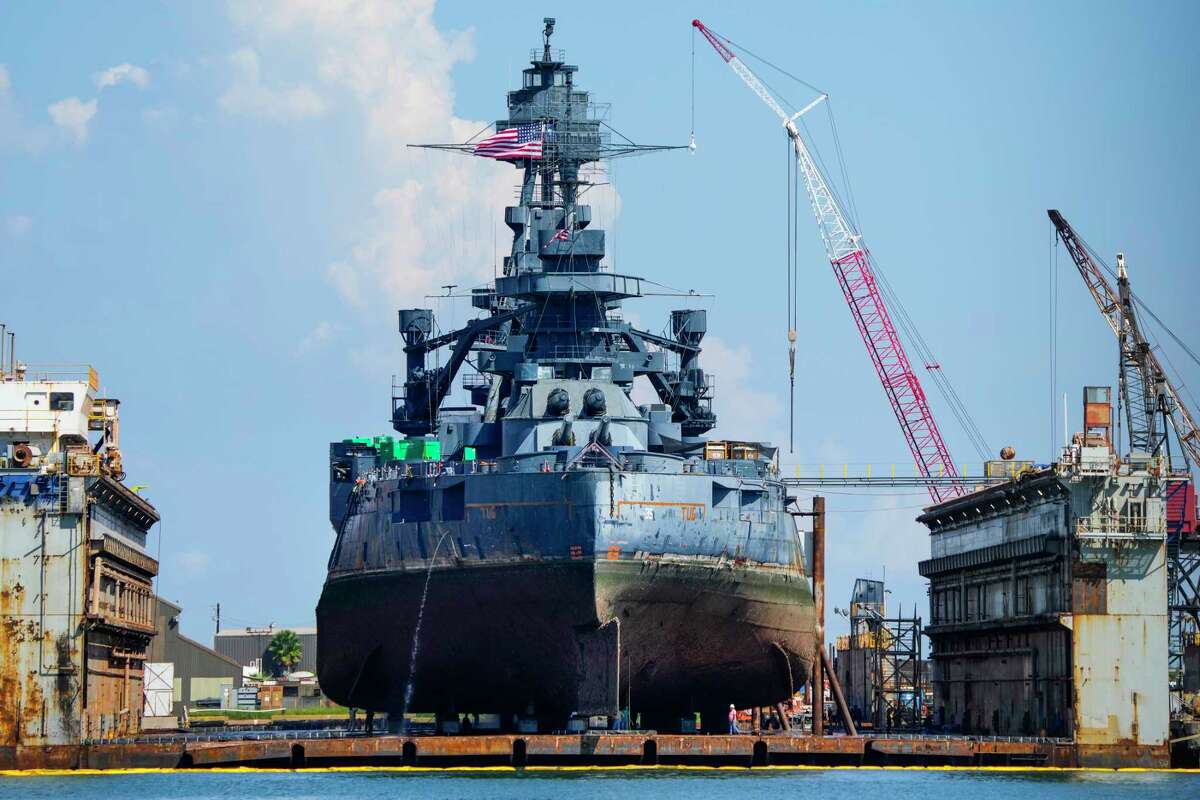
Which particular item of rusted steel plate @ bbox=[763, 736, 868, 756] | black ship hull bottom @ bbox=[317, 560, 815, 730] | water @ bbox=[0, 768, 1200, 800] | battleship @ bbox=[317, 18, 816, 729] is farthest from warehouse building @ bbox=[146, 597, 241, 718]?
rusted steel plate @ bbox=[763, 736, 868, 756]

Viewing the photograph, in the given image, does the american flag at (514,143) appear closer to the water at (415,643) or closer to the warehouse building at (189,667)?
the water at (415,643)

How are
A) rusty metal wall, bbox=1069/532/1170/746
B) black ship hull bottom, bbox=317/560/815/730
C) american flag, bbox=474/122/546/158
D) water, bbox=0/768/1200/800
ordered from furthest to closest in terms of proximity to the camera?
american flag, bbox=474/122/546/158 < rusty metal wall, bbox=1069/532/1170/746 < black ship hull bottom, bbox=317/560/815/730 < water, bbox=0/768/1200/800

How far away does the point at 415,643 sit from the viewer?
246 ft

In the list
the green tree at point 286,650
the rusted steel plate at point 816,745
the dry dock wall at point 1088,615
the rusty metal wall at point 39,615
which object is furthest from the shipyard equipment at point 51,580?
the green tree at point 286,650

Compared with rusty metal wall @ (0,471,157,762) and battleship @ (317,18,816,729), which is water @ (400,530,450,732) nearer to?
battleship @ (317,18,816,729)

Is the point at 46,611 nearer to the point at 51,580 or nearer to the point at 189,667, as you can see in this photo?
the point at 51,580

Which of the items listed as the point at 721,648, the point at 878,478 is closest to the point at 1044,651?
the point at 721,648

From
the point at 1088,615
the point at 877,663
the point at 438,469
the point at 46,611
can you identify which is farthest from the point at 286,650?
the point at 1088,615

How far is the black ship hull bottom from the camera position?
70438 millimetres

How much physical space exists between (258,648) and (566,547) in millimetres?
112140

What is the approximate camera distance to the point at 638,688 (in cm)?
7306

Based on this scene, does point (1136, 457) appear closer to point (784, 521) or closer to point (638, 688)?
point (784, 521)

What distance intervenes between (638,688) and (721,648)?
10.8ft

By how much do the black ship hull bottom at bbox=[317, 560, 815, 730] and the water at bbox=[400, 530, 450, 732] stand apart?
8 centimetres
